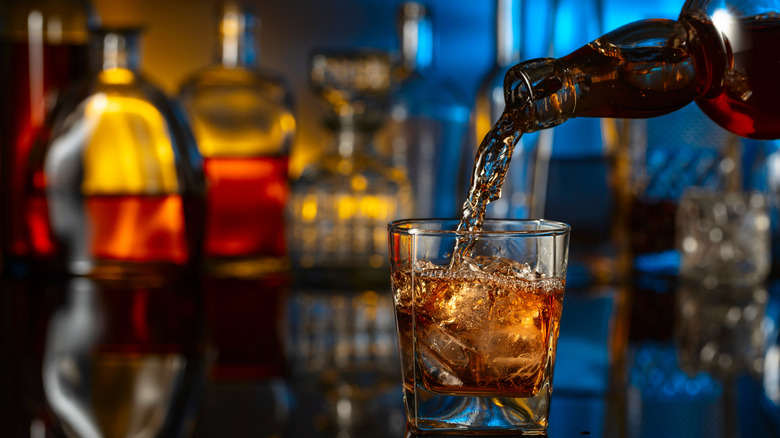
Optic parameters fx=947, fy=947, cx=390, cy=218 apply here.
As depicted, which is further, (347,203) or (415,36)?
(415,36)

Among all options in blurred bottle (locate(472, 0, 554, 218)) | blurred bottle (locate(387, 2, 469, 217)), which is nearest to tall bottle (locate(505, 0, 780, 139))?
blurred bottle (locate(472, 0, 554, 218))

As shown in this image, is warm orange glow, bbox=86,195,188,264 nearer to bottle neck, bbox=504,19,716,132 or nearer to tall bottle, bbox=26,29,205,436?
tall bottle, bbox=26,29,205,436

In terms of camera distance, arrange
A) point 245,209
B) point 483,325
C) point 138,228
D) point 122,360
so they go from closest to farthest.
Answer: point 483,325
point 122,360
point 138,228
point 245,209

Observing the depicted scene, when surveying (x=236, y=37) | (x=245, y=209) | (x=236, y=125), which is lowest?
(x=245, y=209)

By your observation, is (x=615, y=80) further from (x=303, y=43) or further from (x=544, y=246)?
(x=303, y=43)

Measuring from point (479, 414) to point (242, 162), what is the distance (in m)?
0.83

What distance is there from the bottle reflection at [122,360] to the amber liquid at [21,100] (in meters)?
0.26

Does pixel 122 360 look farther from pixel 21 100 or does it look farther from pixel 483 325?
pixel 21 100

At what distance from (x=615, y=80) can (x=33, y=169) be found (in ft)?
2.88

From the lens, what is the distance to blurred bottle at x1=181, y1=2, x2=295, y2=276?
133 cm

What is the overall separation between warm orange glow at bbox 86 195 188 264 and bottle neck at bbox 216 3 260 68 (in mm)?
272

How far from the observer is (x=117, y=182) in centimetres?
123

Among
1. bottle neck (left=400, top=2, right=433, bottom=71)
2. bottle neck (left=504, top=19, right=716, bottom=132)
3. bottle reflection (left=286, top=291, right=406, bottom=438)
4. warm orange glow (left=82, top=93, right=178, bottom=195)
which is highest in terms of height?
bottle neck (left=400, top=2, right=433, bottom=71)

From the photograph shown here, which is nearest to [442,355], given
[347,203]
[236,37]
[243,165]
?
Result: [347,203]
